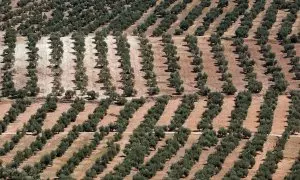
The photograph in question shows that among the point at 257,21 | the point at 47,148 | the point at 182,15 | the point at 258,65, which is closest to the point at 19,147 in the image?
the point at 47,148

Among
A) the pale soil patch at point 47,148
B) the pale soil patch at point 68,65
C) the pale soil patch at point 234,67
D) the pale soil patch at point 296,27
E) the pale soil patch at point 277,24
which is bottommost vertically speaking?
the pale soil patch at point 296,27

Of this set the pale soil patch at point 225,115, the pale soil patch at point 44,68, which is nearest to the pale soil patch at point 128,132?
the pale soil patch at point 225,115

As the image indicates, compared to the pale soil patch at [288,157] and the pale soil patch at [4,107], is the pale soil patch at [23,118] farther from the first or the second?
the pale soil patch at [288,157]

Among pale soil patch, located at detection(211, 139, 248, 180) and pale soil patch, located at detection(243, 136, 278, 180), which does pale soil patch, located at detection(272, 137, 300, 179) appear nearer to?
pale soil patch, located at detection(243, 136, 278, 180)

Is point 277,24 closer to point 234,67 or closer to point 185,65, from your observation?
point 234,67

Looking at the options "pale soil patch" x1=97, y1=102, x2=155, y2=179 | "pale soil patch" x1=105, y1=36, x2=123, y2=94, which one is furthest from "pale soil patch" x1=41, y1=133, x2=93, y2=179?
"pale soil patch" x1=105, y1=36, x2=123, y2=94
